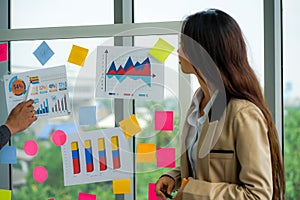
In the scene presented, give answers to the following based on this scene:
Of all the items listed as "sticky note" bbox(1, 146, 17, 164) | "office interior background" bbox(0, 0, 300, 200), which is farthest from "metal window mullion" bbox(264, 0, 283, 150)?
"sticky note" bbox(1, 146, 17, 164)

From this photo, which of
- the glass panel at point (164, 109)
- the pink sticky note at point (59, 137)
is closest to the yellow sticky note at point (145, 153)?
the glass panel at point (164, 109)

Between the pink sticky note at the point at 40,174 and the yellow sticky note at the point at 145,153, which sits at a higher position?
the yellow sticky note at the point at 145,153

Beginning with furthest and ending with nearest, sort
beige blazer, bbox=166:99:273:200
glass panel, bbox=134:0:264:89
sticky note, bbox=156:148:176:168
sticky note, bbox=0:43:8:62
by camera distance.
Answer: sticky note, bbox=0:43:8:62
glass panel, bbox=134:0:264:89
sticky note, bbox=156:148:176:168
beige blazer, bbox=166:99:273:200

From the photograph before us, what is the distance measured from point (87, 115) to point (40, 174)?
15.4 inches

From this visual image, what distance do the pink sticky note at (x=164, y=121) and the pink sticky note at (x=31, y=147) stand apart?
1.94 feet

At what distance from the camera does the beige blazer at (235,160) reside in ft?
4.04

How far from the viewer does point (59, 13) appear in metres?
2.26

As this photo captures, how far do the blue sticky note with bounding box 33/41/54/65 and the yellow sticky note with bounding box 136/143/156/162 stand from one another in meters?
0.57

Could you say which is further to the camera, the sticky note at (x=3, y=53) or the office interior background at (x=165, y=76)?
the sticky note at (x=3, y=53)

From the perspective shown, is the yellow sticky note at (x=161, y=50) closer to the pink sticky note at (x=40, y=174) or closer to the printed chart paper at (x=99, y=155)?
the printed chart paper at (x=99, y=155)

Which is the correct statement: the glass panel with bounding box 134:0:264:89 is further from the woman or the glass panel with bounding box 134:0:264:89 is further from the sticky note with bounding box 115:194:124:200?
the sticky note with bounding box 115:194:124:200

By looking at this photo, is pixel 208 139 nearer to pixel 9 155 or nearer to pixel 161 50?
pixel 161 50

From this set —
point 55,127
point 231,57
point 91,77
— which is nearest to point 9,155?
point 55,127

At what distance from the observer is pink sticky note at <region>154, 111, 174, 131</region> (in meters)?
1.88
